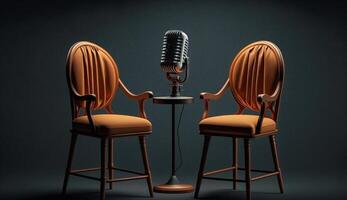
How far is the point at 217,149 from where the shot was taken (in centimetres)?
582

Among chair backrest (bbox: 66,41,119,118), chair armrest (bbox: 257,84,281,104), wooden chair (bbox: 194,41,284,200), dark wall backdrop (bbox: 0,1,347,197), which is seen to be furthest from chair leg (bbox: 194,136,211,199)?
dark wall backdrop (bbox: 0,1,347,197)

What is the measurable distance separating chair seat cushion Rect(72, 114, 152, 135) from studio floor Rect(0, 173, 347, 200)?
0.46 metres

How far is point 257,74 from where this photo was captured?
470cm

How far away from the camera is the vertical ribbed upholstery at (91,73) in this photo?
4.51m

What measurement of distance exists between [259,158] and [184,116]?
70 cm

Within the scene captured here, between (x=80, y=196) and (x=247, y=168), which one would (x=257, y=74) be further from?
(x=80, y=196)

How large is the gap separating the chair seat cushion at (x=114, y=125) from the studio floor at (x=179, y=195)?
0.46 metres

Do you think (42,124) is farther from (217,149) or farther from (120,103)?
(217,149)

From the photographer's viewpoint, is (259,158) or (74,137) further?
(259,158)

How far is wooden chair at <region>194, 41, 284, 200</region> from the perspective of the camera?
426 centimetres

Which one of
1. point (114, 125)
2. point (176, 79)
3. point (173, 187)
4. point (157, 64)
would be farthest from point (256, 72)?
A: point (157, 64)

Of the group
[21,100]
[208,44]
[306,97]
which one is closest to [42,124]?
[21,100]

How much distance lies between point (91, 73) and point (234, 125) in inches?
41.3

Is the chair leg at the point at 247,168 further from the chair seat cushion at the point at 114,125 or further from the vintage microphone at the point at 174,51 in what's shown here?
the vintage microphone at the point at 174,51
